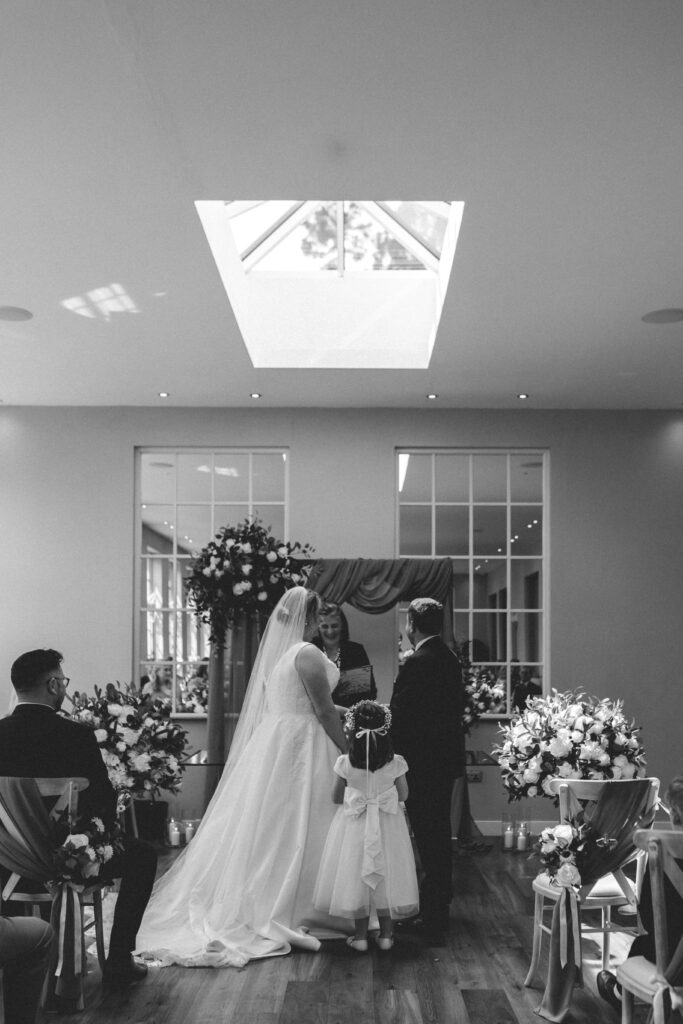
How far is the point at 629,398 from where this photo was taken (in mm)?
9188

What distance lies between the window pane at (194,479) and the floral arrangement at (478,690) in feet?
9.36

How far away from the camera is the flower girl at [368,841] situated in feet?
18.0

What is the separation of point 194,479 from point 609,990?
6383mm

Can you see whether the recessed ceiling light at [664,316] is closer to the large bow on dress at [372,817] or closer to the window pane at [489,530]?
the window pane at [489,530]

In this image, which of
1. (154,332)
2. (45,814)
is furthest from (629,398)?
(45,814)

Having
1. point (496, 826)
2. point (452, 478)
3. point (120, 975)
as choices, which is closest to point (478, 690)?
point (496, 826)

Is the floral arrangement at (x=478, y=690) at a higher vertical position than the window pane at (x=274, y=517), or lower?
lower

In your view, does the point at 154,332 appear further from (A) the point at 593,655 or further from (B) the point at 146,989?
(A) the point at 593,655

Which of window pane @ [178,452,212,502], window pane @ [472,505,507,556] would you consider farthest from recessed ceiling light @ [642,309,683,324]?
window pane @ [178,452,212,502]

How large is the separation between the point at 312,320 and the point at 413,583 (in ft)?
7.95

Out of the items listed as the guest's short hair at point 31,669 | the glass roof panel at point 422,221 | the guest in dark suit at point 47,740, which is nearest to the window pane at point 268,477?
the glass roof panel at point 422,221

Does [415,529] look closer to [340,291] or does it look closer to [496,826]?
[340,291]

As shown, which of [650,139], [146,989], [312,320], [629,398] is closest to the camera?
[650,139]

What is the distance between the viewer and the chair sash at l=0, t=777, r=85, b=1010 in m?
4.52
